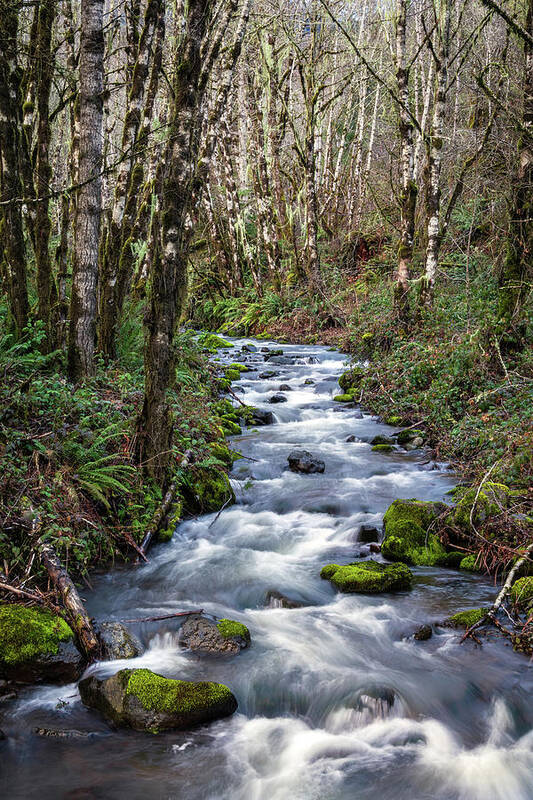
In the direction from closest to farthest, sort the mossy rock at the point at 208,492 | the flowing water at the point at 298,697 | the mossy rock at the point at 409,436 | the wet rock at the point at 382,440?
the flowing water at the point at 298,697 → the mossy rock at the point at 208,492 → the mossy rock at the point at 409,436 → the wet rock at the point at 382,440

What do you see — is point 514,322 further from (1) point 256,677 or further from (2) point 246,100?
(2) point 246,100

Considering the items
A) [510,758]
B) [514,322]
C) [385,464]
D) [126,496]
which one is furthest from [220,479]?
[514,322]

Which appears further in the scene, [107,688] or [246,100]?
[246,100]

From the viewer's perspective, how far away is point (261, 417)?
11.7m

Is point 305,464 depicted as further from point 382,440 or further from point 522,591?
point 522,591

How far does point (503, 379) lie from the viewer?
9.26m

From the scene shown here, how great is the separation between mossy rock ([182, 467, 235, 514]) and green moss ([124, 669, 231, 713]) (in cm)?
331

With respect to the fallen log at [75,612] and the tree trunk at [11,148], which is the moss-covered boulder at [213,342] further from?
the fallen log at [75,612]

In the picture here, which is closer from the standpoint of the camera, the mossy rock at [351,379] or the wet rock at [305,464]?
the wet rock at [305,464]

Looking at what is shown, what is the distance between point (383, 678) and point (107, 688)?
2153 millimetres

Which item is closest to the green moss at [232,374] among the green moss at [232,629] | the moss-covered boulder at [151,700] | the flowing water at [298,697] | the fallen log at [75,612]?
the flowing water at [298,697]

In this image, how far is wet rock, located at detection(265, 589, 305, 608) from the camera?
5.80m

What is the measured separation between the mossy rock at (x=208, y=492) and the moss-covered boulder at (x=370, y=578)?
199cm

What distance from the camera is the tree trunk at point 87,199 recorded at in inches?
282
